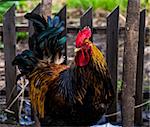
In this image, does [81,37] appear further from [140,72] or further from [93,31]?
[140,72]

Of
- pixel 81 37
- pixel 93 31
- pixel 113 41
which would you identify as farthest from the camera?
pixel 93 31

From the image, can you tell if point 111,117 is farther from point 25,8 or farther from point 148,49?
point 25,8

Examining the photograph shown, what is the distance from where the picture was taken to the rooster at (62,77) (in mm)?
3688

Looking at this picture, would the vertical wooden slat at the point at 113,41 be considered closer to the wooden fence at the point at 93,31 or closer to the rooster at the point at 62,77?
the wooden fence at the point at 93,31

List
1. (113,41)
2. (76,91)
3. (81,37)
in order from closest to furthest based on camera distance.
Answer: (81,37) → (76,91) → (113,41)

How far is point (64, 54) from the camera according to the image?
4418 millimetres

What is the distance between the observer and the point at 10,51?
14.9 ft

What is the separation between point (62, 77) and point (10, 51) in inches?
34.9

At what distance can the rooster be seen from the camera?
3688 millimetres

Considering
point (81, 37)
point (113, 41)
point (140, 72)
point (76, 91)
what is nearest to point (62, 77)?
point (76, 91)

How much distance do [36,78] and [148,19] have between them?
4.02 m

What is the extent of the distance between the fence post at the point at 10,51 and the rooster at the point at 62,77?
51 cm

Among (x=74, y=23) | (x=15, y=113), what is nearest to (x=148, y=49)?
(x=74, y=23)

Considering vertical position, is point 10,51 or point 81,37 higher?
point 81,37
